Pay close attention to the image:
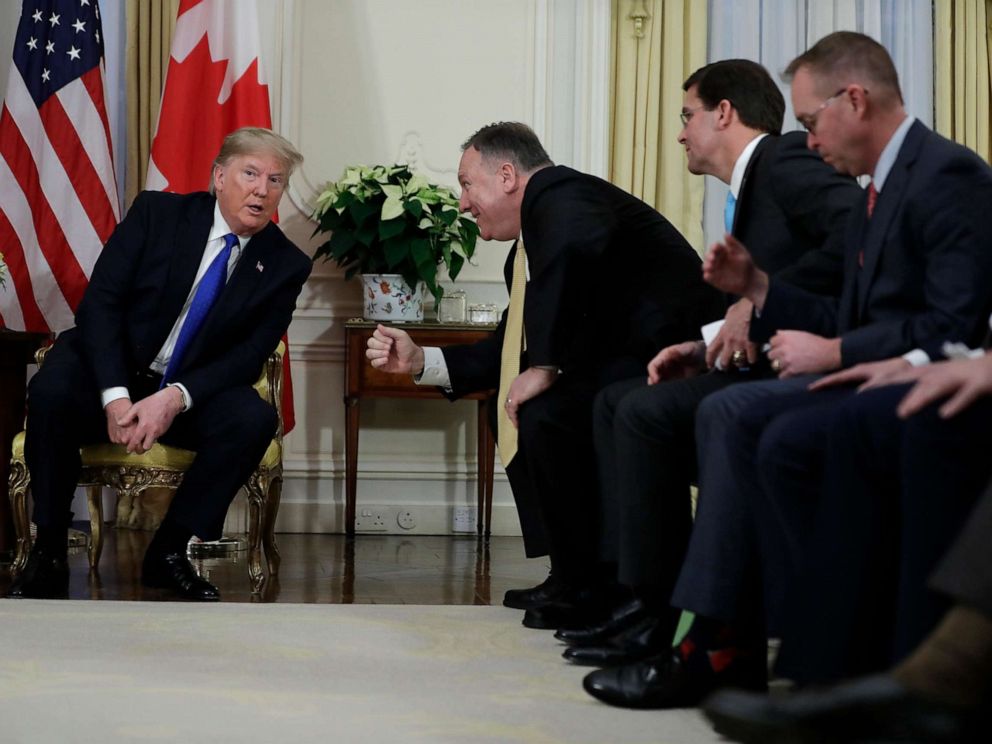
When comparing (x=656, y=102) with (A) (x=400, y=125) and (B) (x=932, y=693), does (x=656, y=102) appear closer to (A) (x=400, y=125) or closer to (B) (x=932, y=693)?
(A) (x=400, y=125)

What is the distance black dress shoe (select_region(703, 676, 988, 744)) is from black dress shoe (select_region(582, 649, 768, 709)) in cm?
99

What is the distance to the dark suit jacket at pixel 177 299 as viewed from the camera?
3.66m

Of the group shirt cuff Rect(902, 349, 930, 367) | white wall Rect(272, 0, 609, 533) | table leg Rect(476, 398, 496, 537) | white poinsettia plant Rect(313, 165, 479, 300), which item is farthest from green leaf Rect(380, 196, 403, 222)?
shirt cuff Rect(902, 349, 930, 367)

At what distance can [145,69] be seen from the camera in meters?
5.28

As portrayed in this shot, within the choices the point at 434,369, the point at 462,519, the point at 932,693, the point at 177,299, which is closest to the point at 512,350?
the point at 434,369

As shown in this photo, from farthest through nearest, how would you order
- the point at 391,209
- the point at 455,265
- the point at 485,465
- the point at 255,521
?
the point at 485,465 < the point at 455,265 < the point at 391,209 < the point at 255,521

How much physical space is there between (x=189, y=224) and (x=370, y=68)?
1.82 m

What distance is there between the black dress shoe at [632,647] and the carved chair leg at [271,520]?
5.16ft

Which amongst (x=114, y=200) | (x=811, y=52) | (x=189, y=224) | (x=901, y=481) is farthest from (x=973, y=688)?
(x=114, y=200)

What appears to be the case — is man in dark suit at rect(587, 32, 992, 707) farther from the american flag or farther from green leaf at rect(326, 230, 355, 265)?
the american flag

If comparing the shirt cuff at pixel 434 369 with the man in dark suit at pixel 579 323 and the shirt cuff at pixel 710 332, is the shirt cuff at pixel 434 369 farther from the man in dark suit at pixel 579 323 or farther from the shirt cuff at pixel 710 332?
the shirt cuff at pixel 710 332

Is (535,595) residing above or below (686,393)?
below

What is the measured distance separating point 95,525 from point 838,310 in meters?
2.55

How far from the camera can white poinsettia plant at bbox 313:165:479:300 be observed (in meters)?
4.86
